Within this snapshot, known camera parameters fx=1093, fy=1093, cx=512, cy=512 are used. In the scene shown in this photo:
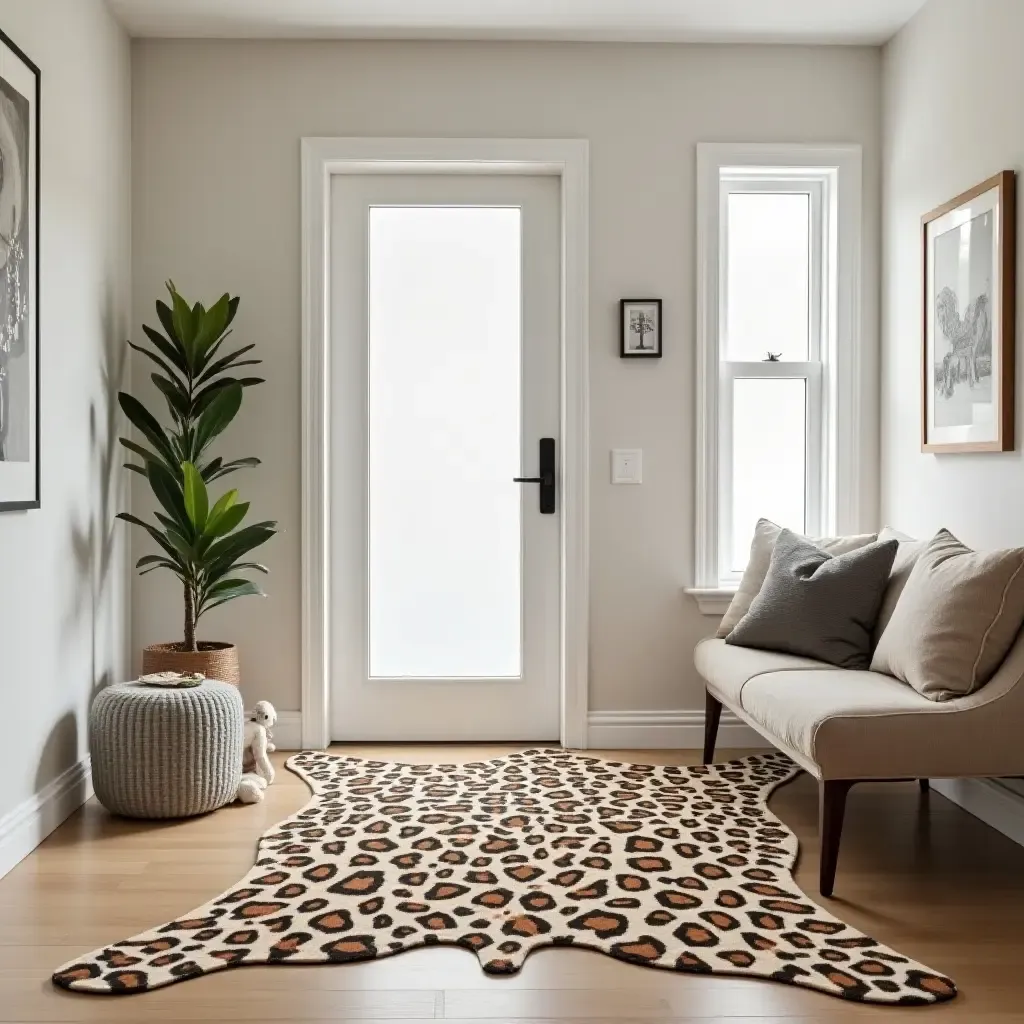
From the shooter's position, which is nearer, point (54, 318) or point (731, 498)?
point (54, 318)

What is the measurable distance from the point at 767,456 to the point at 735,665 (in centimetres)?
109

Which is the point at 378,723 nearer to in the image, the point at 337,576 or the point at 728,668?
Answer: the point at 337,576

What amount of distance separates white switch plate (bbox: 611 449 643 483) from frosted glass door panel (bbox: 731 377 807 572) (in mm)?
386

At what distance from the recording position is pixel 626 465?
13.0 feet

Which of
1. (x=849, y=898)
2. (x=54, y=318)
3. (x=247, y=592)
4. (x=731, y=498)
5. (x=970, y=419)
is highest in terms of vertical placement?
(x=54, y=318)

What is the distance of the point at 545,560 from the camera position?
13.3ft

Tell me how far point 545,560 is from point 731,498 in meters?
0.73

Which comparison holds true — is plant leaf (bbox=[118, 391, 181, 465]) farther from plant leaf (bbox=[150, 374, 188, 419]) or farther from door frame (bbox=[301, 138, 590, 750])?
door frame (bbox=[301, 138, 590, 750])

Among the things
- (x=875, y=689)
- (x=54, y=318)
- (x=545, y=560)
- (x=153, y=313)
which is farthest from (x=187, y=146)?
(x=875, y=689)

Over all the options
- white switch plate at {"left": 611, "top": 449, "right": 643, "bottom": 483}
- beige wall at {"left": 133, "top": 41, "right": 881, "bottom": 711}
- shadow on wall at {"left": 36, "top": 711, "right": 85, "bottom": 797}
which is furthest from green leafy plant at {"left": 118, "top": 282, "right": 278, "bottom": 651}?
white switch plate at {"left": 611, "top": 449, "right": 643, "bottom": 483}

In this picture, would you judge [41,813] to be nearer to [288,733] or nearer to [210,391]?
[288,733]

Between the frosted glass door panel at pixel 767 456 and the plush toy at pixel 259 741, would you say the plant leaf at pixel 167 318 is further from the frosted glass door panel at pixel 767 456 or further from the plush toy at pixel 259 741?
the frosted glass door panel at pixel 767 456

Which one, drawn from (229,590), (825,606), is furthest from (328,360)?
(825,606)

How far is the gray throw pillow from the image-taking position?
3166mm
